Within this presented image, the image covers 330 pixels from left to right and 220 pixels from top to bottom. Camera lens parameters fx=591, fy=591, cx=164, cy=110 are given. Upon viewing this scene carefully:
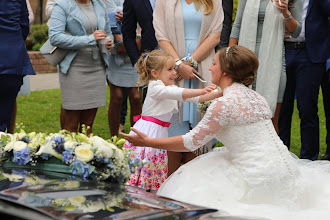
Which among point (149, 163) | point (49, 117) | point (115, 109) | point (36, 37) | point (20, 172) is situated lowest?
point (49, 117)

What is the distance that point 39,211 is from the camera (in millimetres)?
2262

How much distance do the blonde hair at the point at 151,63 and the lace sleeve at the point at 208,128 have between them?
41.5 inches

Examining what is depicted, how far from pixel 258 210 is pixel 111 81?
13.6 feet

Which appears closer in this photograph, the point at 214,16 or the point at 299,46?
the point at 214,16

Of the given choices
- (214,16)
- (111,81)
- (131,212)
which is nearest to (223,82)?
(214,16)

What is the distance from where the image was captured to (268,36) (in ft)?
20.0

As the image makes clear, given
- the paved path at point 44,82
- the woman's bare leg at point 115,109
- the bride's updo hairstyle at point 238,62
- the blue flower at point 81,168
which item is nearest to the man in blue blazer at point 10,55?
the woman's bare leg at point 115,109

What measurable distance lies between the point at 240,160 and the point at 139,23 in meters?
2.50

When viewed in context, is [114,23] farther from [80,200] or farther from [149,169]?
[80,200]

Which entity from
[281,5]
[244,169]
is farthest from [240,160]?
[281,5]

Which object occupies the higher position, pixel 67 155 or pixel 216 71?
pixel 216 71

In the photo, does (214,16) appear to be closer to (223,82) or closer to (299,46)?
(299,46)

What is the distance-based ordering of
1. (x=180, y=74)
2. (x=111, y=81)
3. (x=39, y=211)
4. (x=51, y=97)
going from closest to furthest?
(x=39, y=211) → (x=180, y=74) → (x=111, y=81) → (x=51, y=97)

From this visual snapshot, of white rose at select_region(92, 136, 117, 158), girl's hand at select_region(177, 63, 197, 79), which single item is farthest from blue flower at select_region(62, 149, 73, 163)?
girl's hand at select_region(177, 63, 197, 79)
